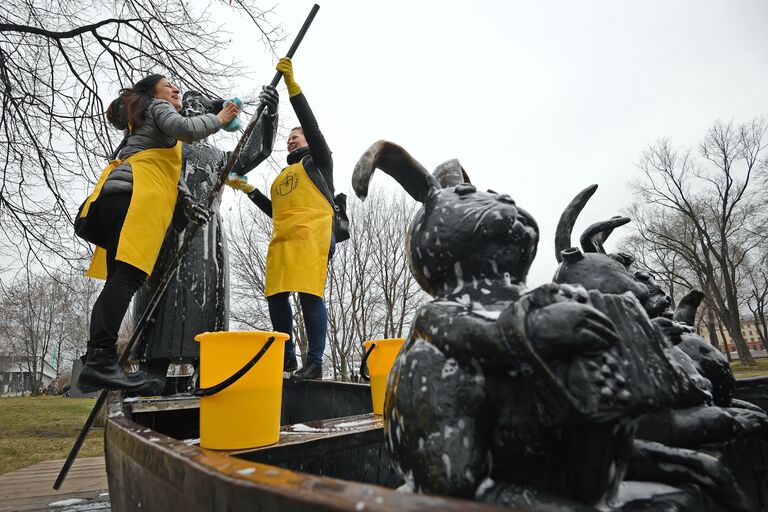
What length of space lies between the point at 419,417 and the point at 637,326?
1.02 feet

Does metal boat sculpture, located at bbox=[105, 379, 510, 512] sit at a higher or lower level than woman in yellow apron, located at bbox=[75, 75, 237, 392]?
lower

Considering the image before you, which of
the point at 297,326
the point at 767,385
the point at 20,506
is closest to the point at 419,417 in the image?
the point at 767,385

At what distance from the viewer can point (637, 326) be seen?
56 cm

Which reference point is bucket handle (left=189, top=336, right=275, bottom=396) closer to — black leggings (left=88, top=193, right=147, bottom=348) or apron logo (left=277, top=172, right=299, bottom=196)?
black leggings (left=88, top=193, right=147, bottom=348)

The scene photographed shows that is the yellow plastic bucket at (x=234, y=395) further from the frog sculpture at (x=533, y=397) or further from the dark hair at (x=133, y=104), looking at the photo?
the dark hair at (x=133, y=104)

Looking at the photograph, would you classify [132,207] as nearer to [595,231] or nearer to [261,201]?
[261,201]

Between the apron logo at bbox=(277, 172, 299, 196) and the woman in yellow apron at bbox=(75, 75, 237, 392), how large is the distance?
636mm

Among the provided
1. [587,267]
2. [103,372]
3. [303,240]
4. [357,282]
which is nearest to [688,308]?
[587,267]

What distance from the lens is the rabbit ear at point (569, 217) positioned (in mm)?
948

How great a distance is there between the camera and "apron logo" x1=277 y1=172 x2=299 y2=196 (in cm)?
321

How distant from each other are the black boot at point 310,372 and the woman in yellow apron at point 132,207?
3.18 ft

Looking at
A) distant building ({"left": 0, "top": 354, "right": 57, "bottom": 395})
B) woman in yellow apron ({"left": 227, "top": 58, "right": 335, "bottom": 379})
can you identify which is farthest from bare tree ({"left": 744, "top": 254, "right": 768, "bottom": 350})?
distant building ({"left": 0, "top": 354, "right": 57, "bottom": 395})

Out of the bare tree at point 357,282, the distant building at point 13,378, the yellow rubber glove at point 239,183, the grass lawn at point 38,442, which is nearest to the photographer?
the yellow rubber glove at point 239,183

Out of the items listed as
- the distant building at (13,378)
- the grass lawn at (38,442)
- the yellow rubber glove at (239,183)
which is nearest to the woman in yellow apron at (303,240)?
the yellow rubber glove at (239,183)
